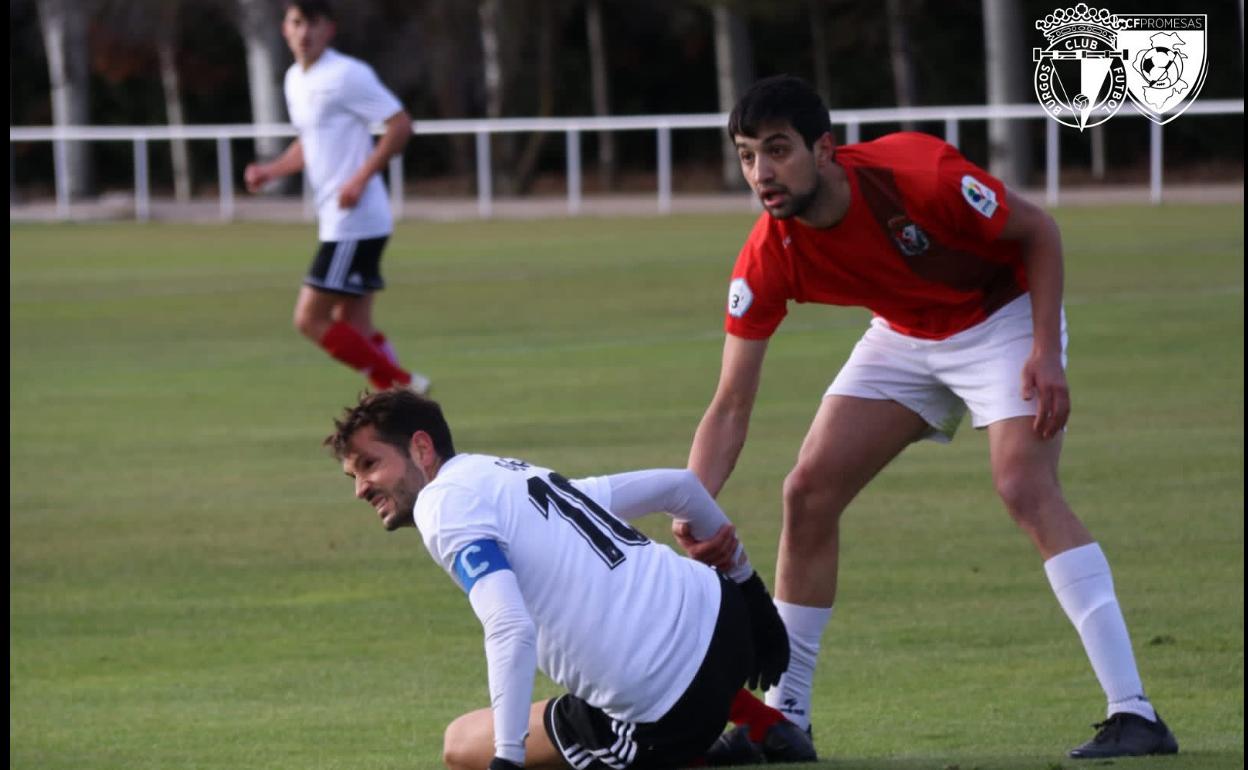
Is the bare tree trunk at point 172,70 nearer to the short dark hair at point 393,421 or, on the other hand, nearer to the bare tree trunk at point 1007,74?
the bare tree trunk at point 1007,74

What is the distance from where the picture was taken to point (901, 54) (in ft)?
152

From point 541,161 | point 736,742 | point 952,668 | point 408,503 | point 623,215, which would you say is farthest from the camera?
point 541,161

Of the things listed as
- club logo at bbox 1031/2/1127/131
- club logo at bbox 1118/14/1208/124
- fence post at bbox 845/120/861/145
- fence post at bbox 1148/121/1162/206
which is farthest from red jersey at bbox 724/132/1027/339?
fence post at bbox 845/120/861/145

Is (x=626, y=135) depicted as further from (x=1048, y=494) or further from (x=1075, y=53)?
(x=1048, y=494)

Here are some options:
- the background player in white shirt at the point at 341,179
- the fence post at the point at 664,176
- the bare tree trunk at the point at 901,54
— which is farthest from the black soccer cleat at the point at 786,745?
the bare tree trunk at the point at 901,54

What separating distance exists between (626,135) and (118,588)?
40503 millimetres

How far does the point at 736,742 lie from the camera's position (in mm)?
5805

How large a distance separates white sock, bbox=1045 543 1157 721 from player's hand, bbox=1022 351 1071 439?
372mm

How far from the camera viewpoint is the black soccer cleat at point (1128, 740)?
19.0 feet

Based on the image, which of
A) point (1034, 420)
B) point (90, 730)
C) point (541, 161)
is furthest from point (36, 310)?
point (541, 161)

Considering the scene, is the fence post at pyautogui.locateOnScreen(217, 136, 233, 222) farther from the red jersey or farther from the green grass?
the red jersey

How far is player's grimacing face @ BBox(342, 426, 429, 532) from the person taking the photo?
5.29 meters

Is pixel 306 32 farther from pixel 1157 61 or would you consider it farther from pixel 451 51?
pixel 451 51

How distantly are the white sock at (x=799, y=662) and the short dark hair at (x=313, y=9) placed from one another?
8678mm
